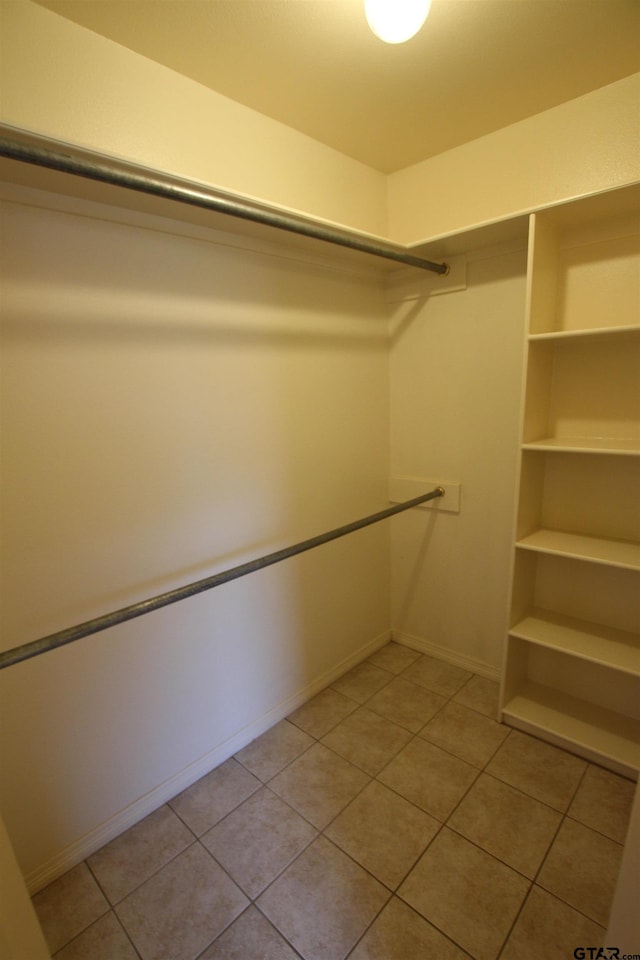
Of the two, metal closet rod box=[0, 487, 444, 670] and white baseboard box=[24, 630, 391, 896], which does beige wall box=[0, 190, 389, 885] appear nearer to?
white baseboard box=[24, 630, 391, 896]

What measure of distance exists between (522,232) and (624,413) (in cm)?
87

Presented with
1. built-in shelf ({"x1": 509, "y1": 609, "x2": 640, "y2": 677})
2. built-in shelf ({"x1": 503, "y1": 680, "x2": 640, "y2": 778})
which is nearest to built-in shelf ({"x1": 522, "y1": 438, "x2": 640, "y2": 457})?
built-in shelf ({"x1": 509, "y1": 609, "x2": 640, "y2": 677})

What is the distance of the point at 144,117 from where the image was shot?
4.51ft

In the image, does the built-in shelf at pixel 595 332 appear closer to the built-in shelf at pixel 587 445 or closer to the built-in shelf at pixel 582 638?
the built-in shelf at pixel 587 445

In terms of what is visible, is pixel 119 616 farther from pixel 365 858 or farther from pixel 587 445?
pixel 587 445

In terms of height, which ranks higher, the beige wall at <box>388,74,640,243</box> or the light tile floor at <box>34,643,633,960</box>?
the beige wall at <box>388,74,640,243</box>

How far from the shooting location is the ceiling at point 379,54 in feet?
3.98

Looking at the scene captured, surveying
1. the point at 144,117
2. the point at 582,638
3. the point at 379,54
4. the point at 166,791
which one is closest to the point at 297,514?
the point at 166,791

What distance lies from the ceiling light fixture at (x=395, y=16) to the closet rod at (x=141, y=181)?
1.59ft

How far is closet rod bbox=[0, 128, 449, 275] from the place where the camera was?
897 mm

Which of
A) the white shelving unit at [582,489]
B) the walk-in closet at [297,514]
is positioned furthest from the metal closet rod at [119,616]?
the white shelving unit at [582,489]

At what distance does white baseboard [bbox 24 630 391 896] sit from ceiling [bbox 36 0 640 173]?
259cm

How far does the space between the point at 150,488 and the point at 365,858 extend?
1492 millimetres

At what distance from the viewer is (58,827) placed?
1.43 metres
